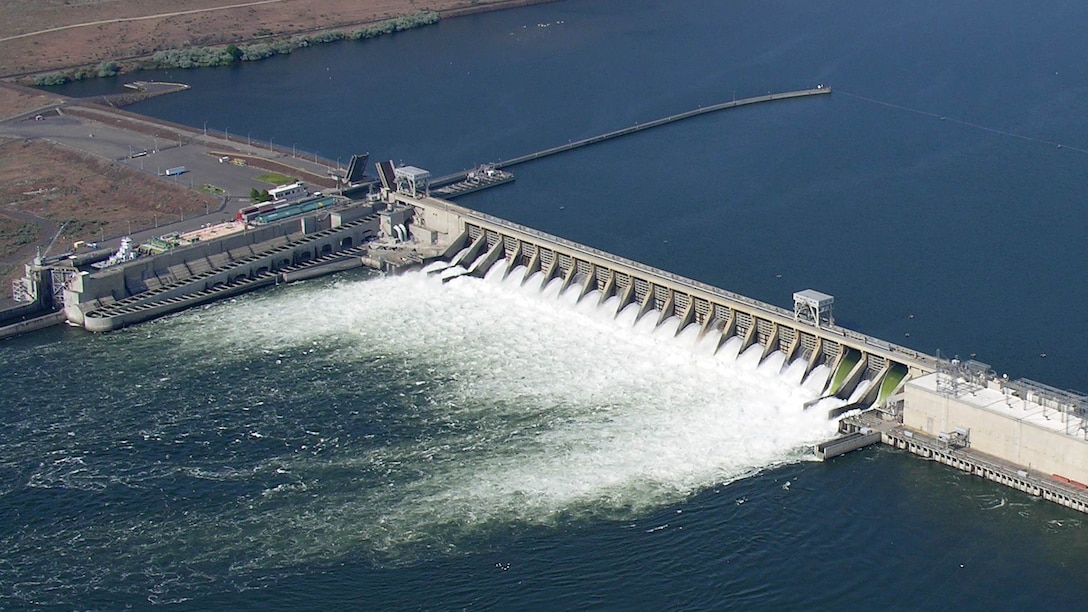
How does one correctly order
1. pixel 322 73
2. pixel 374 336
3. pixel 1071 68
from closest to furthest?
pixel 374 336 < pixel 1071 68 < pixel 322 73

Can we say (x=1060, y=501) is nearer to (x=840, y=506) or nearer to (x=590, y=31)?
(x=840, y=506)

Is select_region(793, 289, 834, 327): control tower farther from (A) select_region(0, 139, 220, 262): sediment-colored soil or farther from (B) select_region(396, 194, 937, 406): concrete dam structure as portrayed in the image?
(A) select_region(0, 139, 220, 262): sediment-colored soil

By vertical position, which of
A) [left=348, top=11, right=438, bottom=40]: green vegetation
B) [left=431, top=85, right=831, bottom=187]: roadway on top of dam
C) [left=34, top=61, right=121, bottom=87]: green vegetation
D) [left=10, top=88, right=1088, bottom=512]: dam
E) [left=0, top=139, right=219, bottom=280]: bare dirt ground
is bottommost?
[left=10, top=88, right=1088, bottom=512]: dam

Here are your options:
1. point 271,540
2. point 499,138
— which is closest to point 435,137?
point 499,138

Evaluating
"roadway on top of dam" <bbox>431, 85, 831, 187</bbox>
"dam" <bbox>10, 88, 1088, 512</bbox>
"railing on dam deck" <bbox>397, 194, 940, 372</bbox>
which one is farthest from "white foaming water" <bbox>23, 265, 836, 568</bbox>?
"roadway on top of dam" <bbox>431, 85, 831, 187</bbox>

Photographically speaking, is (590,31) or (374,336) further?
(590,31)

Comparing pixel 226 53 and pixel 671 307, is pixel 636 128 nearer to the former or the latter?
pixel 671 307
